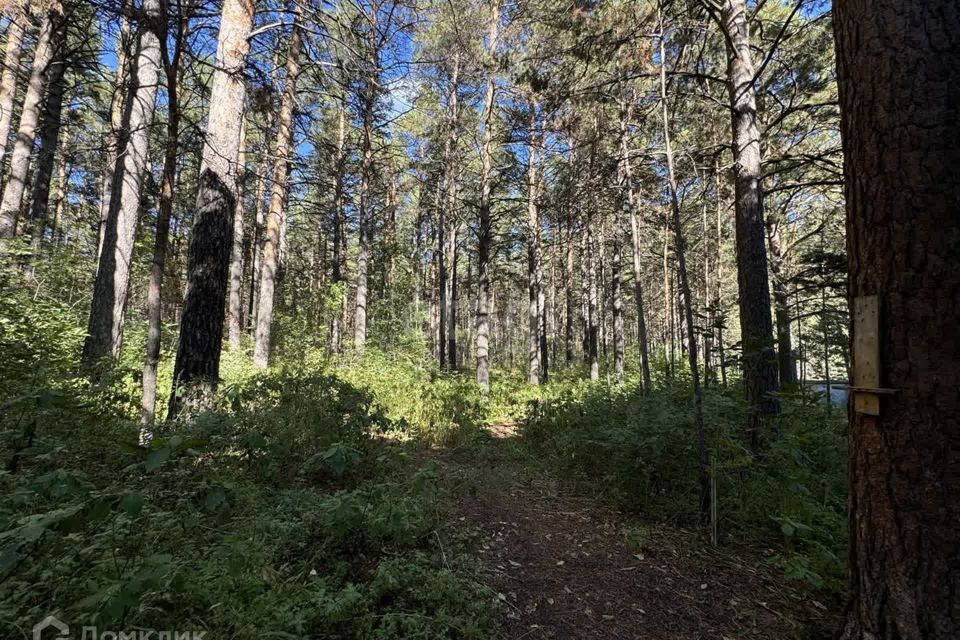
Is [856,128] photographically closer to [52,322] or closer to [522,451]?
[522,451]

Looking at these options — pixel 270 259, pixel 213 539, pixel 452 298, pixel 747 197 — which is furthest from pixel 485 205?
pixel 213 539

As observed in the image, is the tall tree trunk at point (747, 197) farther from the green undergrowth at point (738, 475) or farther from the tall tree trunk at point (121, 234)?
the tall tree trunk at point (121, 234)

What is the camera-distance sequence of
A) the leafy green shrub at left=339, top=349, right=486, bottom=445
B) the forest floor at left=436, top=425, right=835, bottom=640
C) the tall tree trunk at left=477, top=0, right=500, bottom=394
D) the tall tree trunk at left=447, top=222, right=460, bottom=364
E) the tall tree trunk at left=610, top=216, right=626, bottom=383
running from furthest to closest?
the tall tree trunk at left=447, top=222, right=460, bottom=364 < the tall tree trunk at left=610, top=216, right=626, bottom=383 < the tall tree trunk at left=477, top=0, right=500, bottom=394 < the leafy green shrub at left=339, top=349, right=486, bottom=445 < the forest floor at left=436, top=425, right=835, bottom=640

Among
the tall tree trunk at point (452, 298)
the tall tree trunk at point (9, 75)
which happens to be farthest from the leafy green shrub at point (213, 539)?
the tall tree trunk at point (452, 298)

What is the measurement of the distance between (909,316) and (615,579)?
247cm

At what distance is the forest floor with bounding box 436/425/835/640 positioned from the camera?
2.29 metres

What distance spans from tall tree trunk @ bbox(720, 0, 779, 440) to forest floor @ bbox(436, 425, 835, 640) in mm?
2642

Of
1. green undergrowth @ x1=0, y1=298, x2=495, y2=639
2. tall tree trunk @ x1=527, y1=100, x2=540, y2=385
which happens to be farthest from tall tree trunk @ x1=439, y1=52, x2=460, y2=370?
green undergrowth @ x1=0, y1=298, x2=495, y2=639

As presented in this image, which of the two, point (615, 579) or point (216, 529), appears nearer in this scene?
point (216, 529)

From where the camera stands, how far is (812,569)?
97.3 inches

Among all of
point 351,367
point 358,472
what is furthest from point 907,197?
point 351,367

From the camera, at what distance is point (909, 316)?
5.14ft

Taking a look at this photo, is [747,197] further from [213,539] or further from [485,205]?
[485,205]

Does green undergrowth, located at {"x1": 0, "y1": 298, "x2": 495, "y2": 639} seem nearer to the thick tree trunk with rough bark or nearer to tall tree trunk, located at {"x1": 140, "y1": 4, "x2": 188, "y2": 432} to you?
tall tree trunk, located at {"x1": 140, "y1": 4, "x2": 188, "y2": 432}
